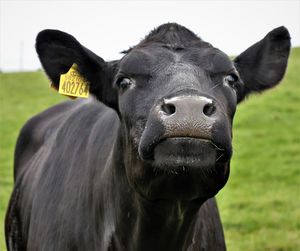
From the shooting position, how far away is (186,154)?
13.1ft

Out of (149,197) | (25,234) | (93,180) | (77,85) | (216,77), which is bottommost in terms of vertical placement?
(25,234)

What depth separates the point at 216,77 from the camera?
451cm

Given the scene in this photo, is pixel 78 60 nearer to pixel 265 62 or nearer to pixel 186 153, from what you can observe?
pixel 265 62

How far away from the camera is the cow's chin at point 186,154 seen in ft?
13.0

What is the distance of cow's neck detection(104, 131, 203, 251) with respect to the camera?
476 cm

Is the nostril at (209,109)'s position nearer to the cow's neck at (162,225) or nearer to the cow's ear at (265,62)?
the cow's neck at (162,225)

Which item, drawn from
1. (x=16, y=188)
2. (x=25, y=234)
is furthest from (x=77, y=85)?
(x=16, y=188)

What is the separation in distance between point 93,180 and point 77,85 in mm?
815

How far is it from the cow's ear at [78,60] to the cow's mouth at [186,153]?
1109 mm

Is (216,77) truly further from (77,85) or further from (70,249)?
(70,249)

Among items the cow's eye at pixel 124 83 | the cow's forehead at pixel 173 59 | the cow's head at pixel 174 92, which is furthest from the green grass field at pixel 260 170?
the cow's eye at pixel 124 83

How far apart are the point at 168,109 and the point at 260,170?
39.7 ft

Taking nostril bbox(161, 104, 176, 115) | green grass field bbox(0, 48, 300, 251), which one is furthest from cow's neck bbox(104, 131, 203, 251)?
green grass field bbox(0, 48, 300, 251)

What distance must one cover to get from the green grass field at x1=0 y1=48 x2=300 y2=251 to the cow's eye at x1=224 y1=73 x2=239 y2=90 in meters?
0.98
